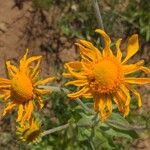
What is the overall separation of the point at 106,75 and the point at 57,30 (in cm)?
191

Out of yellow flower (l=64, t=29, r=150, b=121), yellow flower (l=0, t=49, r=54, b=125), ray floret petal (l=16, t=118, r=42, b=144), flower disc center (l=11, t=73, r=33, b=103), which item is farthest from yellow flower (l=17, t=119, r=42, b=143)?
yellow flower (l=64, t=29, r=150, b=121)

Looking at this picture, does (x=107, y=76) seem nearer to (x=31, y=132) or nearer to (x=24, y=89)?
(x=24, y=89)

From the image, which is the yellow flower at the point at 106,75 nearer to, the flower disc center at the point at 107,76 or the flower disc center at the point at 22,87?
the flower disc center at the point at 107,76

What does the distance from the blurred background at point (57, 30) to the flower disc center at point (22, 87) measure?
132cm

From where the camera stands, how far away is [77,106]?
3141mm

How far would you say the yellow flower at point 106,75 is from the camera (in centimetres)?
233

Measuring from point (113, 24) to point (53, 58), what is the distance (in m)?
0.64

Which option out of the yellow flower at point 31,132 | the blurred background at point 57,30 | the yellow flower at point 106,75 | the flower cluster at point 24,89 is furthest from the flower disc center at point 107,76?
the blurred background at point 57,30

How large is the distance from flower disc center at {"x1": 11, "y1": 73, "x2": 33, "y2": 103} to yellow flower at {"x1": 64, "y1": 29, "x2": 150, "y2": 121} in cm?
26

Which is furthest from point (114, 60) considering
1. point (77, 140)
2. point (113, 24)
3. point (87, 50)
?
point (113, 24)

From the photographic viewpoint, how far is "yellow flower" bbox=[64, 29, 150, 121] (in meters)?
2.33

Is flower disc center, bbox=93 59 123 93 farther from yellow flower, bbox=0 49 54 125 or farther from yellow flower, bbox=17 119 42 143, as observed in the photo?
yellow flower, bbox=17 119 42 143

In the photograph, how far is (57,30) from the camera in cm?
416

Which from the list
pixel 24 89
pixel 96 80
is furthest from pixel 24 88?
pixel 96 80
